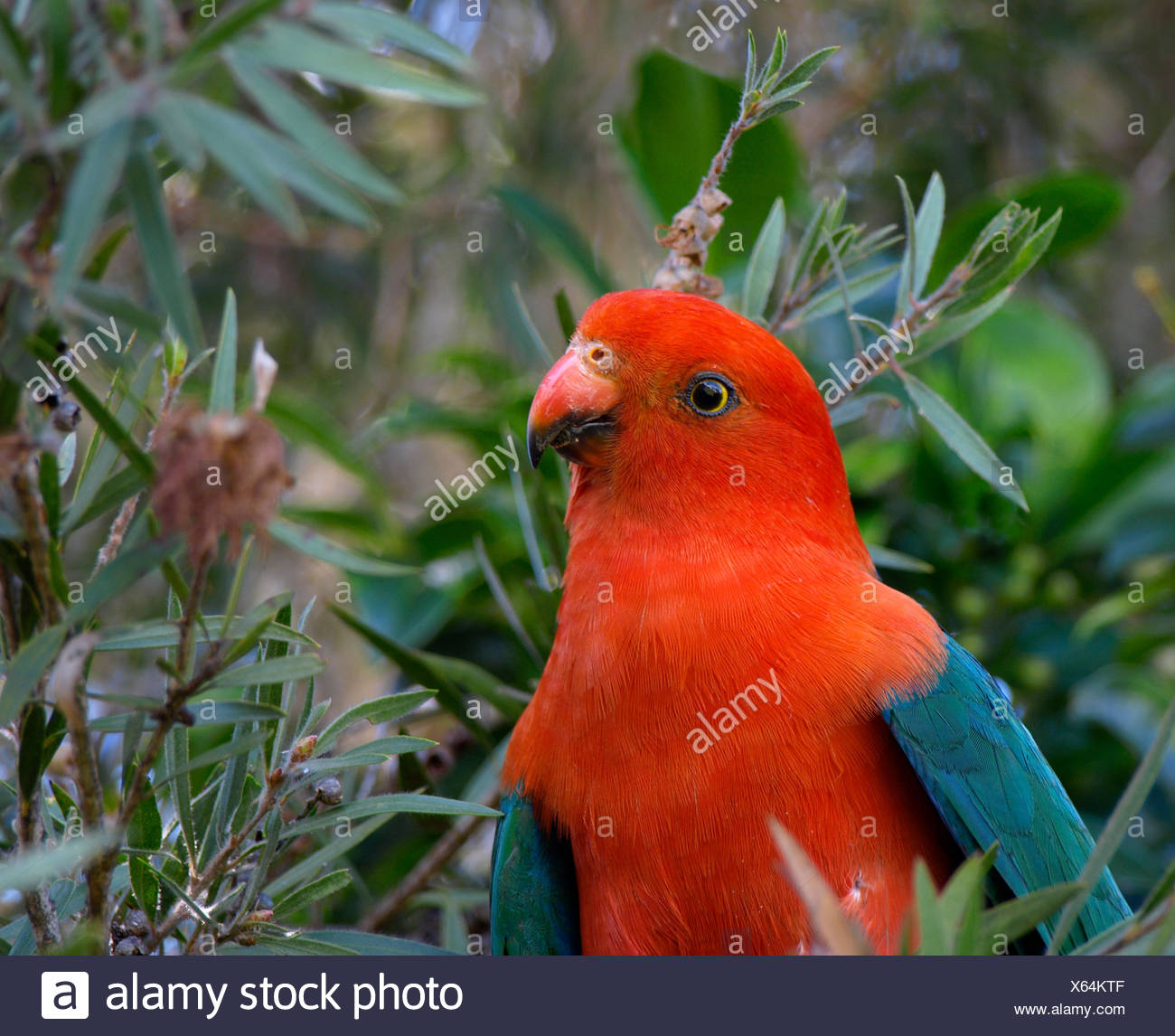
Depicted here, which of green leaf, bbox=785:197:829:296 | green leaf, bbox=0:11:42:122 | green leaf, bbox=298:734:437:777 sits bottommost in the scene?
green leaf, bbox=298:734:437:777

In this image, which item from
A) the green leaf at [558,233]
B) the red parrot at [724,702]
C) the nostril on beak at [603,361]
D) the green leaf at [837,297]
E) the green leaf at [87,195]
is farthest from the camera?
the green leaf at [558,233]

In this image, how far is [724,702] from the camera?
6.56ft

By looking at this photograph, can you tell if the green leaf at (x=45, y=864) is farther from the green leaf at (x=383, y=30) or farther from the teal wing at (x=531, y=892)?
the teal wing at (x=531, y=892)

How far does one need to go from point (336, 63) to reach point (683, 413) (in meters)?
1.18

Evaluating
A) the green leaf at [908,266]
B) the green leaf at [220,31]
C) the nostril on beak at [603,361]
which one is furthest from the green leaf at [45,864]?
the green leaf at [908,266]

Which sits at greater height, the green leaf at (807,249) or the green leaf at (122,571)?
the green leaf at (807,249)

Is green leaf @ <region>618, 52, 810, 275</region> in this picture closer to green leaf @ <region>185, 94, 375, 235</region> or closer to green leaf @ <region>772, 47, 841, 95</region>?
green leaf @ <region>772, 47, 841, 95</region>

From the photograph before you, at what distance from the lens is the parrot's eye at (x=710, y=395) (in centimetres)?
222

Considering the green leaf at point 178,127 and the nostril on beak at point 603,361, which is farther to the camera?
the nostril on beak at point 603,361

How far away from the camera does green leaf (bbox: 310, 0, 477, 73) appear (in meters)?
1.18

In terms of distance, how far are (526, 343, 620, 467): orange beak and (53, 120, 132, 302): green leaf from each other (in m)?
1.16

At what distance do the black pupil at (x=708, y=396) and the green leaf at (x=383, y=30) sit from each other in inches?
42.1
